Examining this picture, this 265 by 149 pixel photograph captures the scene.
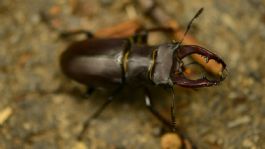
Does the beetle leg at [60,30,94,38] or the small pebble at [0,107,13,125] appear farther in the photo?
the beetle leg at [60,30,94,38]

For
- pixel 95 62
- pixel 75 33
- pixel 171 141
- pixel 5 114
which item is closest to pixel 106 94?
pixel 95 62

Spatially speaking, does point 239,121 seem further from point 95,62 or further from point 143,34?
point 95,62

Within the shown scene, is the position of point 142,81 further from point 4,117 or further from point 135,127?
point 4,117

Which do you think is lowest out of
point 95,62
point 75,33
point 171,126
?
point 171,126

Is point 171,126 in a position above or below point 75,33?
below

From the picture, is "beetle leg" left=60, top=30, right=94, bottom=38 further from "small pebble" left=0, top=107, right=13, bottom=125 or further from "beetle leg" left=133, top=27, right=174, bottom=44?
"small pebble" left=0, top=107, right=13, bottom=125

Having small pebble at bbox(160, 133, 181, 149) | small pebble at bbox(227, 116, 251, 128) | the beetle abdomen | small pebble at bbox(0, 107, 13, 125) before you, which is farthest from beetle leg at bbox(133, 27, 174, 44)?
small pebble at bbox(0, 107, 13, 125)

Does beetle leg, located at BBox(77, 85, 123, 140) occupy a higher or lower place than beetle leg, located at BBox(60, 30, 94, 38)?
lower

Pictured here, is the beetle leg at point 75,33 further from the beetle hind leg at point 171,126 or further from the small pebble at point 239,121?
the small pebble at point 239,121

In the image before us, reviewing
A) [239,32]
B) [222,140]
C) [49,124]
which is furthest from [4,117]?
[239,32]
